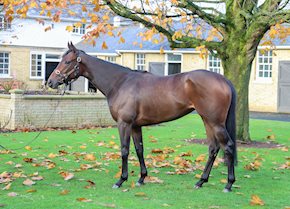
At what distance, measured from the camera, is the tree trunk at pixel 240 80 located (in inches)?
571

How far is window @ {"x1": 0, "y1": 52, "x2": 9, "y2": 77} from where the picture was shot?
132 ft

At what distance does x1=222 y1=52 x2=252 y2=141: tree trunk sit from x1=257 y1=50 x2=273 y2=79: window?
1573 centimetres

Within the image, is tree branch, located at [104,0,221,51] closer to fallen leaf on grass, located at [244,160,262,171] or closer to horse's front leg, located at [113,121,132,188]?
fallen leaf on grass, located at [244,160,262,171]

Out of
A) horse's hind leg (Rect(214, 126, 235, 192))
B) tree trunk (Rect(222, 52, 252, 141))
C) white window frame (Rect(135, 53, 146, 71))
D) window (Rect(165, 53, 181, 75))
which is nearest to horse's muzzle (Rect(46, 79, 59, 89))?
horse's hind leg (Rect(214, 126, 235, 192))

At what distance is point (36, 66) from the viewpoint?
41.2 m

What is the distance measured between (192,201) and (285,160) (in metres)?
4.88

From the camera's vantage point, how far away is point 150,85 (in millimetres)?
8836

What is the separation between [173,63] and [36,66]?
12140 millimetres

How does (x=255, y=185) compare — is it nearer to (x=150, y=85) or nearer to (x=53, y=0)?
(x=150, y=85)

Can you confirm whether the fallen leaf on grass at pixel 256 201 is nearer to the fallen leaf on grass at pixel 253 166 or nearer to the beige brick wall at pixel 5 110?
the fallen leaf on grass at pixel 253 166

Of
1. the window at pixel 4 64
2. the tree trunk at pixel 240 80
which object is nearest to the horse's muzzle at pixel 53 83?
the tree trunk at pixel 240 80

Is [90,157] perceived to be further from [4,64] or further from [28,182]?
[4,64]

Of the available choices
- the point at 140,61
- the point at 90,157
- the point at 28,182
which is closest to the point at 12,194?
the point at 28,182

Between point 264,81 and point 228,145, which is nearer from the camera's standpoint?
point 228,145
